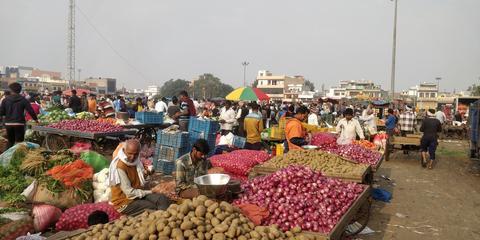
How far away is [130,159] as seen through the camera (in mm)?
4875

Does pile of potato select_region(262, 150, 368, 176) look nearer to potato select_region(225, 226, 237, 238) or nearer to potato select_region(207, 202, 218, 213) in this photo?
potato select_region(207, 202, 218, 213)

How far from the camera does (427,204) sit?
7820 mm

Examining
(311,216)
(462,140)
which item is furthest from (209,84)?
(311,216)

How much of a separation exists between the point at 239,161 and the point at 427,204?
151 inches

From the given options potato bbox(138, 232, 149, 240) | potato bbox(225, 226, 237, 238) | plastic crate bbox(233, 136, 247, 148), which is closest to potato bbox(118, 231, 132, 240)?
potato bbox(138, 232, 149, 240)

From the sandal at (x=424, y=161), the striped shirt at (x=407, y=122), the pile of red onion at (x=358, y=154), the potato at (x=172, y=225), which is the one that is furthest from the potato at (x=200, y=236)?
the striped shirt at (x=407, y=122)

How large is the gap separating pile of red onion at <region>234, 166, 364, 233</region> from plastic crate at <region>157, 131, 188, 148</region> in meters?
3.91

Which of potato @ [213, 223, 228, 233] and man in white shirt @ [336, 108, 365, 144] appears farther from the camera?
man in white shirt @ [336, 108, 365, 144]

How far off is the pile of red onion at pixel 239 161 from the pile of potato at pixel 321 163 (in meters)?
0.75

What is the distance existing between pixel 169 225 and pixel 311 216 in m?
1.69

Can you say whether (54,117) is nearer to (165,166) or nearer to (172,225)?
(165,166)

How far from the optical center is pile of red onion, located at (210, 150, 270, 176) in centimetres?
763

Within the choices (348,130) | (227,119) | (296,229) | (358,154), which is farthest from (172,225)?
(227,119)

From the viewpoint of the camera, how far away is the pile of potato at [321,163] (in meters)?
Answer: 6.37
